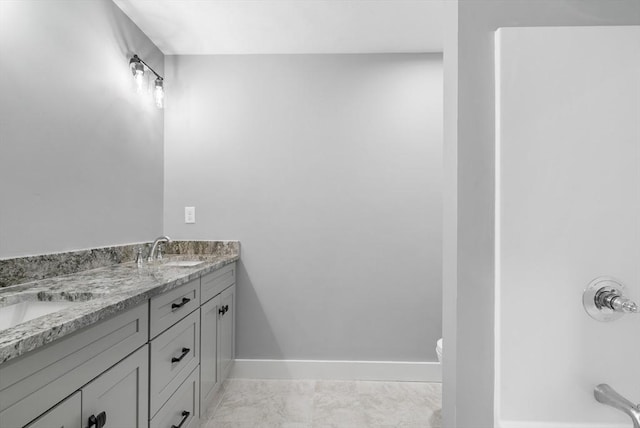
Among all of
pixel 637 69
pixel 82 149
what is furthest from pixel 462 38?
pixel 82 149

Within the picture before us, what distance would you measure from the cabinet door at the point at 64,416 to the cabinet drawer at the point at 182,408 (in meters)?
0.46

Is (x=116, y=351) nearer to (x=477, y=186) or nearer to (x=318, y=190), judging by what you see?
(x=477, y=186)

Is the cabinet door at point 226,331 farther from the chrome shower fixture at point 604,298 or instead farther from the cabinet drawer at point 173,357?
the chrome shower fixture at point 604,298

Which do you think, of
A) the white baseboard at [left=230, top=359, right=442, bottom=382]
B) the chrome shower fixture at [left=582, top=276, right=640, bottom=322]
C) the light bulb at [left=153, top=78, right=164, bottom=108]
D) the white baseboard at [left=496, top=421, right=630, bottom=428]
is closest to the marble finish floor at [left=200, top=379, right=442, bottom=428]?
the white baseboard at [left=230, top=359, right=442, bottom=382]

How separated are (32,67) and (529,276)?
6.38ft

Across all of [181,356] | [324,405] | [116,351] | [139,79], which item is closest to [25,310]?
[116,351]

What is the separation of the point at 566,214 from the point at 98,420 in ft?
4.27

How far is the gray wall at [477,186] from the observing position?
75 centimetres

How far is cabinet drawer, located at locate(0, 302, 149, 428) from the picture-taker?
2.23 feet

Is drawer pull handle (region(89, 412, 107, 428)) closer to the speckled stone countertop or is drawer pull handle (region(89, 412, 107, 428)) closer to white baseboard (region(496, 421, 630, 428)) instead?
the speckled stone countertop

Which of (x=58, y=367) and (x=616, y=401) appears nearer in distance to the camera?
(x=616, y=401)

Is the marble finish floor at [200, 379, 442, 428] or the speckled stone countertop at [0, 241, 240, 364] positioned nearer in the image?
the speckled stone countertop at [0, 241, 240, 364]

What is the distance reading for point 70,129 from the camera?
1.60m

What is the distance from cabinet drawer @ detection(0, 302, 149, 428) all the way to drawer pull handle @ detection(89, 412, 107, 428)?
0.37ft
